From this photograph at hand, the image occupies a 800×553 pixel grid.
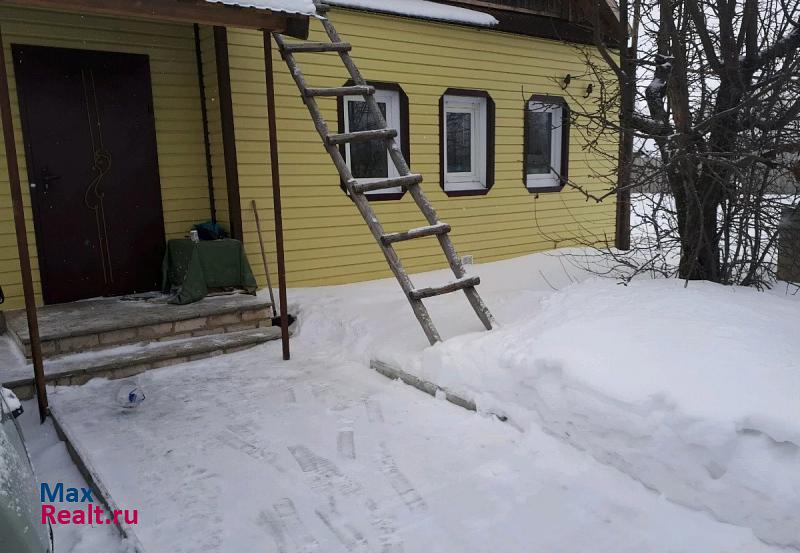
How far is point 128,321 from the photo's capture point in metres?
4.75

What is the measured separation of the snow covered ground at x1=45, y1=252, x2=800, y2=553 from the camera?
2439 mm

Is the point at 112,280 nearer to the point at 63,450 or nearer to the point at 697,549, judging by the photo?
the point at 63,450

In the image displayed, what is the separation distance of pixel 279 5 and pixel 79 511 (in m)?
3.30

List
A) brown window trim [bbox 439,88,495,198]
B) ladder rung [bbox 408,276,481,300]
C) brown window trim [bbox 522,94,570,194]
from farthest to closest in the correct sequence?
brown window trim [bbox 522,94,570,194] → brown window trim [bbox 439,88,495,198] → ladder rung [bbox 408,276,481,300]

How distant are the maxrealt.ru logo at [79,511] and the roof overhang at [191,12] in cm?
265

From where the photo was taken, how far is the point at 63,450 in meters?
3.32

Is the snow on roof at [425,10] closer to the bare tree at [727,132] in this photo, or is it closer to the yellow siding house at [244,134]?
the yellow siding house at [244,134]

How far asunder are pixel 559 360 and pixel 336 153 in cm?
254

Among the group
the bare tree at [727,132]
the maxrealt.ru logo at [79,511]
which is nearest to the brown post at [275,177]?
the maxrealt.ru logo at [79,511]

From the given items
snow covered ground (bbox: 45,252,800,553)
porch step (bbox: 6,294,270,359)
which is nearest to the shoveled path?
snow covered ground (bbox: 45,252,800,553)

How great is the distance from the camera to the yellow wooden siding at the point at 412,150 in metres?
6.02

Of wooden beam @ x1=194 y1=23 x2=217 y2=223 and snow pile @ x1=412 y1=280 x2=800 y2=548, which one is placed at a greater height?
wooden beam @ x1=194 y1=23 x2=217 y2=223

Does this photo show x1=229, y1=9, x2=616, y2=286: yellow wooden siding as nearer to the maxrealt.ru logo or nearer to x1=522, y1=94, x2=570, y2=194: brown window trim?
x1=522, y1=94, x2=570, y2=194: brown window trim

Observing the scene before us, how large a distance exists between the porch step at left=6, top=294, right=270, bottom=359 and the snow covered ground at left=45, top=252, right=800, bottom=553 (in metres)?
0.48
